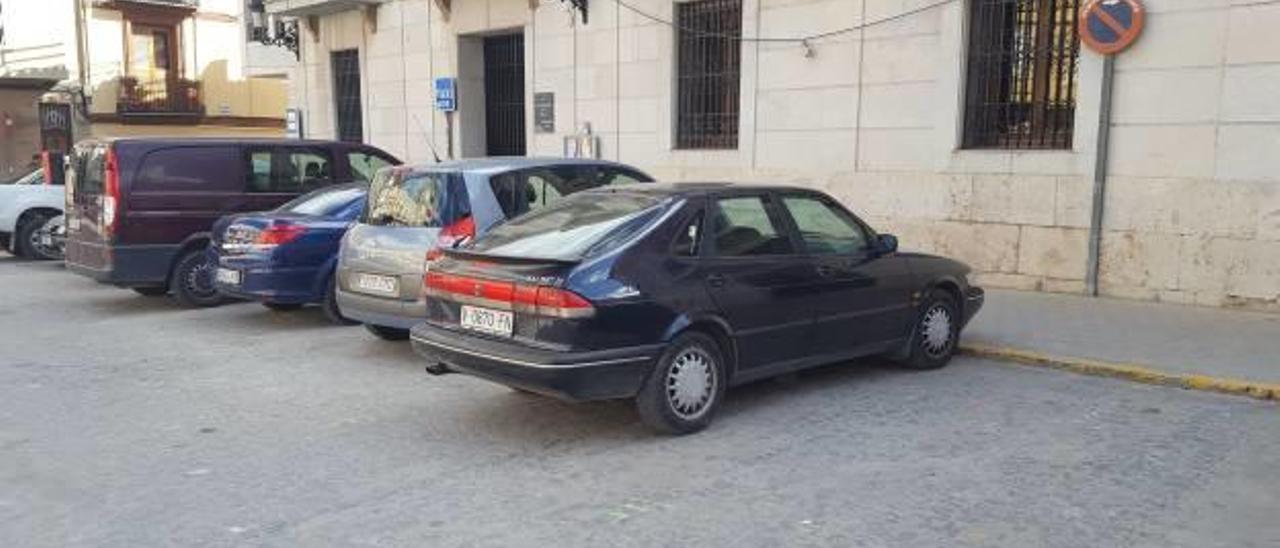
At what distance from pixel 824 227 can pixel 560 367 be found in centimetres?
226

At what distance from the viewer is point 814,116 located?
1180cm

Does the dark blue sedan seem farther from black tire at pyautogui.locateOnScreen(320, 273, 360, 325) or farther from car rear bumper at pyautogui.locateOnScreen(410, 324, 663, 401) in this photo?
car rear bumper at pyautogui.locateOnScreen(410, 324, 663, 401)

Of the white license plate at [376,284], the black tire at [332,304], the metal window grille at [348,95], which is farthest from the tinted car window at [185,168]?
the metal window grille at [348,95]

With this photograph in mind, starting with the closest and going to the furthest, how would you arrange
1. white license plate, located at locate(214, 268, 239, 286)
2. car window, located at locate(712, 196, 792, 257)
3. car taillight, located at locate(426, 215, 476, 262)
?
car window, located at locate(712, 196, 792, 257) < car taillight, located at locate(426, 215, 476, 262) < white license plate, located at locate(214, 268, 239, 286)

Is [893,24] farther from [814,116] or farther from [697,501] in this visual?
[697,501]

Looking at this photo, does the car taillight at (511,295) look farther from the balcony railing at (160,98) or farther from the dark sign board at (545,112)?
the balcony railing at (160,98)

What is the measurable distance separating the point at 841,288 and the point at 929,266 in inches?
40.7

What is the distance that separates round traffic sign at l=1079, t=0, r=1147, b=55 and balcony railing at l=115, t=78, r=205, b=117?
28004 millimetres

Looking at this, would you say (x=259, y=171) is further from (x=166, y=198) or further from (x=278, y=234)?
(x=278, y=234)

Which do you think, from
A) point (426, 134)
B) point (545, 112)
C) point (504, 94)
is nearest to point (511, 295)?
point (545, 112)

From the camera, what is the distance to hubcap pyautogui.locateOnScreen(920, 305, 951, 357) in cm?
715

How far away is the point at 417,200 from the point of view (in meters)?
7.54

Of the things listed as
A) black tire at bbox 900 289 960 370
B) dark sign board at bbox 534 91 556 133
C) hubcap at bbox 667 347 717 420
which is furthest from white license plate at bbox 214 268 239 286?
dark sign board at bbox 534 91 556 133

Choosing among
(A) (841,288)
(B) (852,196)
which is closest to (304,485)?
(A) (841,288)
